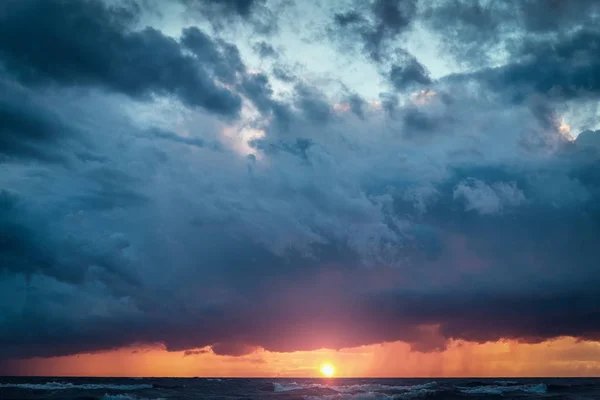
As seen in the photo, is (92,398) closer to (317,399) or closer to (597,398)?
(317,399)

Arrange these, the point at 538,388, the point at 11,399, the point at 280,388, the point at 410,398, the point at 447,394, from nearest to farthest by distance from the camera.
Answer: the point at 11,399
the point at 410,398
the point at 447,394
the point at 538,388
the point at 280,388

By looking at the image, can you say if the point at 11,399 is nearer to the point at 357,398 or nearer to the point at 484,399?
the point at 357,398

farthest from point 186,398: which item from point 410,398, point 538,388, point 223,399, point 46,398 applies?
point 538,388

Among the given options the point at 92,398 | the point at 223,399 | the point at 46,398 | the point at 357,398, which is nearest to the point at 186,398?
the point at 223,399

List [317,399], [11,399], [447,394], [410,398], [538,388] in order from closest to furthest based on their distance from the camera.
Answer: [11,399]
[317,399]
[410,398]
[447,394]
[538,388]

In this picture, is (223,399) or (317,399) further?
(223,399)

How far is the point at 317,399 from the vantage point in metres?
58.4

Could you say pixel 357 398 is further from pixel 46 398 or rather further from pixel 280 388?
pixel 46 398

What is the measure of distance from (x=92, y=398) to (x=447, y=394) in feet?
151

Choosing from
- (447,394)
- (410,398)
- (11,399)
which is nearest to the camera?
(11,399)

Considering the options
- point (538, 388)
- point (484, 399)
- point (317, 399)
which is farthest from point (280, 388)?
point (538, 388)

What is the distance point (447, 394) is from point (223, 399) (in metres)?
30.8

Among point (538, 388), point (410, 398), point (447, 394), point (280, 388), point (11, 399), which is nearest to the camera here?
point (11, 399)

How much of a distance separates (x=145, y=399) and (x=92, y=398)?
6582mm
